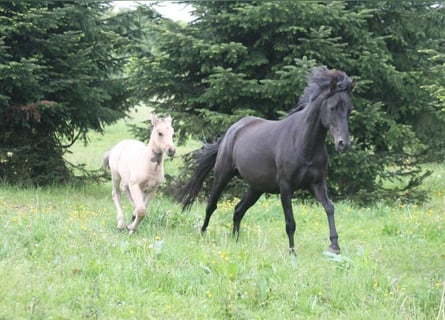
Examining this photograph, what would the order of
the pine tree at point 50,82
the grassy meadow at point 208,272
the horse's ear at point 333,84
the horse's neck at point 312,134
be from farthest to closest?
the pine tree at point 50,82 → the horse's neck at point 312,134 → the horse's ear at point 333,84 → the grassy meadow at point 208,272

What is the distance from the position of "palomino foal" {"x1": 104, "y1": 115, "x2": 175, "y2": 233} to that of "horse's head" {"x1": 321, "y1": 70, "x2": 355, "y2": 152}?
2.13m

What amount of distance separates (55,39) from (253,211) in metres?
6.15

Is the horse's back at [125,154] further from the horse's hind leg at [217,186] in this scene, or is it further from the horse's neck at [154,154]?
the horse's hind leg at [217,186]

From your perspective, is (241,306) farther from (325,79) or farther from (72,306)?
(325,79)

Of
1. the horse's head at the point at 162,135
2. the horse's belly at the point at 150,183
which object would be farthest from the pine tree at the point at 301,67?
the horse's head at the point at 162,135

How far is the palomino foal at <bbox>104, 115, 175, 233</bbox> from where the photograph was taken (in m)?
8.16

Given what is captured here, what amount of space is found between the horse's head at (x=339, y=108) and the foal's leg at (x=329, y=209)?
0.76 metres

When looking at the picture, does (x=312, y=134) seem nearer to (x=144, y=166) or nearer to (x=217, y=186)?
(x=217, y=186)

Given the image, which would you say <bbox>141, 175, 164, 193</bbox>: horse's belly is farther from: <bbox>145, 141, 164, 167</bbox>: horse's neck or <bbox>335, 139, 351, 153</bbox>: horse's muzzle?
<bbox>335, 139, 351, 153</bbox>: horse's muzzle

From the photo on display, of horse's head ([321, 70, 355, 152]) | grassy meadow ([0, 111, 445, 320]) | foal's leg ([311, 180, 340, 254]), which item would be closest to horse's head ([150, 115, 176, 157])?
grassy meadow ([0, 111, 445, 320])

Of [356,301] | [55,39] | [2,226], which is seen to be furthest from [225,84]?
[356,301]

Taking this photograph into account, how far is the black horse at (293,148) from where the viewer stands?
724cm

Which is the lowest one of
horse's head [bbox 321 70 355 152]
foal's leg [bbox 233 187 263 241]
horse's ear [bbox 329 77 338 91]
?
foal's leg [bbox 233 187 263 241]

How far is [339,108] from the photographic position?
7.18 m
